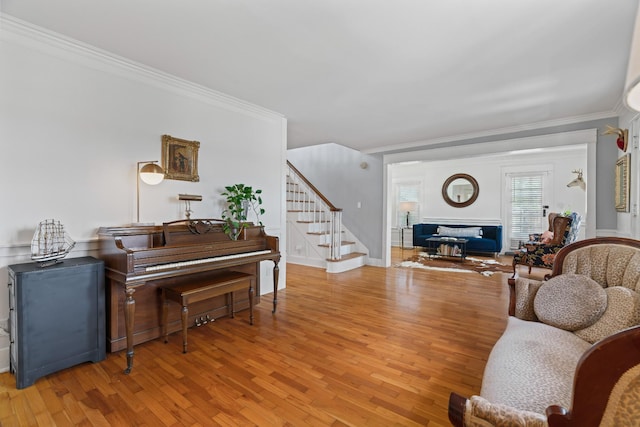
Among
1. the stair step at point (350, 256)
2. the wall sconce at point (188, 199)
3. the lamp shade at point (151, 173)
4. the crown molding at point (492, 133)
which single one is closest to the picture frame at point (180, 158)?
the wall sconce at point (188, 199)

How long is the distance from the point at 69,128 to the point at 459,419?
316 centimetres

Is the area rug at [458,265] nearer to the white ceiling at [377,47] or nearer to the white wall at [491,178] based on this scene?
the white wall at [491,178]

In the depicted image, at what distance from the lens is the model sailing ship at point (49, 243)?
2.11m

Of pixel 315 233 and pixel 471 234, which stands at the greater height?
pixel 315 233

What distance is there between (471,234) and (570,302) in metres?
6.00

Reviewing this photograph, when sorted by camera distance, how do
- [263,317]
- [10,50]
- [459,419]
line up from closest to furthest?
[459,419] < [10,50] < [263,317]

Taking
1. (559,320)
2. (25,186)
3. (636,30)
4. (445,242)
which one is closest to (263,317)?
(25,186)

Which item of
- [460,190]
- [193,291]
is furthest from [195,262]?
[460,190]

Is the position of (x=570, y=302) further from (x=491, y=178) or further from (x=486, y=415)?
(x=491, y=178)

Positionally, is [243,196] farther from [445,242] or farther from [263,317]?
[445,242]

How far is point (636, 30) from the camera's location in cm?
52

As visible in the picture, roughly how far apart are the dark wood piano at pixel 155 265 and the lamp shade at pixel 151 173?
0.41m

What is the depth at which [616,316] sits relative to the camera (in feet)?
5.63

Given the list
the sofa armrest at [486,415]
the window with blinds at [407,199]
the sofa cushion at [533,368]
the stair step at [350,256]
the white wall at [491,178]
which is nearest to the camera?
the sofa armrest at [486,415]
